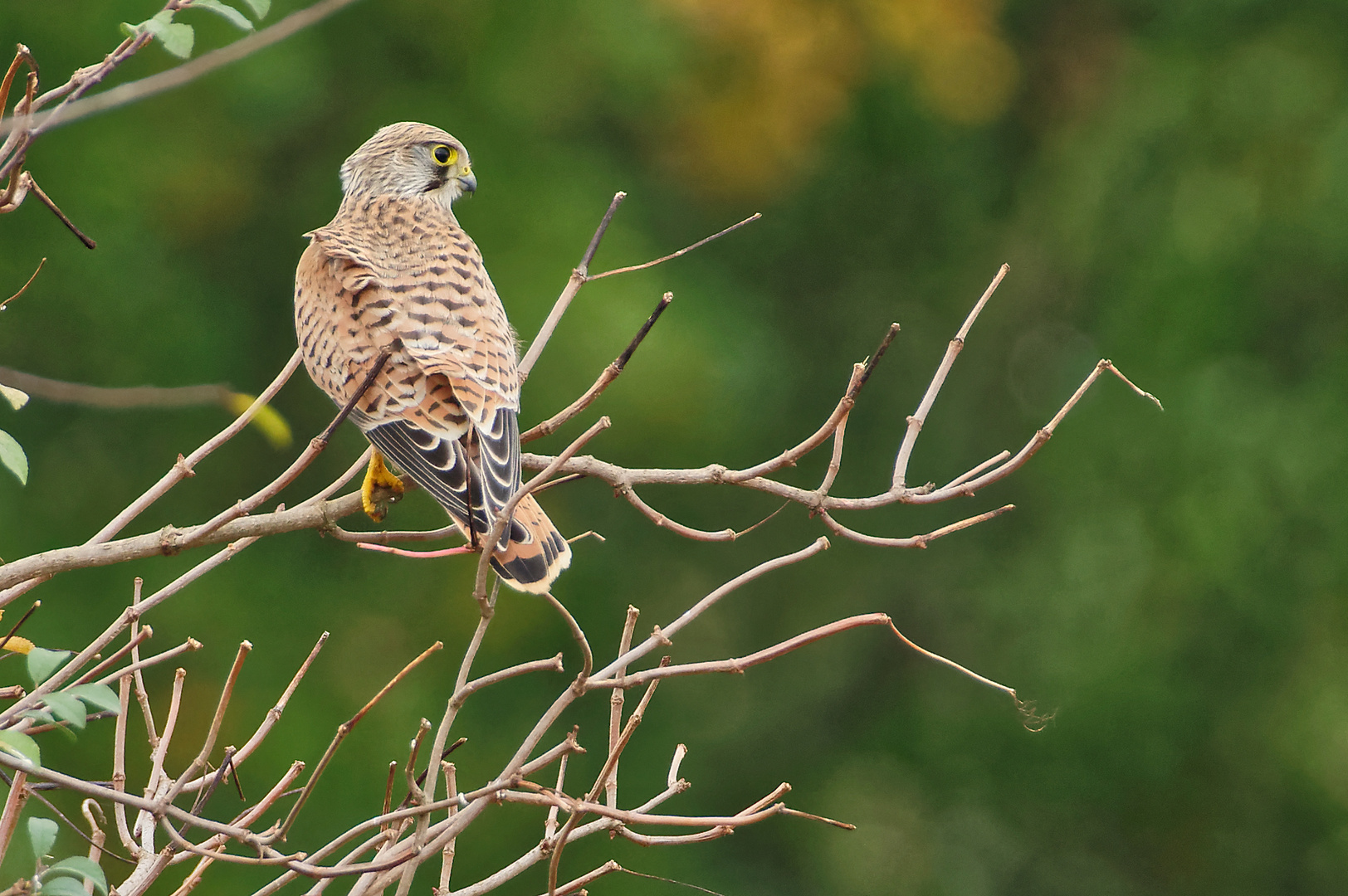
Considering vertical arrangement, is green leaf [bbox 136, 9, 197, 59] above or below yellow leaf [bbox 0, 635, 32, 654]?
above

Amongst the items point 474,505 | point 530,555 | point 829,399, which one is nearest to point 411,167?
point 474,505

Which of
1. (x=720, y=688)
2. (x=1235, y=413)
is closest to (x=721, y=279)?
(x=720, y=688)

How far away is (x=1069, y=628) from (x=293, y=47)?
14.8ft

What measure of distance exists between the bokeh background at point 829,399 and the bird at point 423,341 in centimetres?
217

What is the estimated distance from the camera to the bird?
7.48 feet

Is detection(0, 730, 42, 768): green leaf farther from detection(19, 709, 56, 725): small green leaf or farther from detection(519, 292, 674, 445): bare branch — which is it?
detection(519, 292, 674, 445): bare branch

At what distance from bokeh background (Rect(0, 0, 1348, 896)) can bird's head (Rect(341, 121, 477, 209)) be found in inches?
82.6

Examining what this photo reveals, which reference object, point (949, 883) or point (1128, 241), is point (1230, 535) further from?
point (949, 883)

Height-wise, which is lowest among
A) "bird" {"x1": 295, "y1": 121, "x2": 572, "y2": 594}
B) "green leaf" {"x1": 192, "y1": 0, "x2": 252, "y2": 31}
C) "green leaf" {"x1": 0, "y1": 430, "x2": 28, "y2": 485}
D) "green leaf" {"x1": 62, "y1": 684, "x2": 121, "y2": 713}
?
"bird" {"x1": 295, "y1": 121, "x2": 572, "y2": 594}

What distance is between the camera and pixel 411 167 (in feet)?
11.6

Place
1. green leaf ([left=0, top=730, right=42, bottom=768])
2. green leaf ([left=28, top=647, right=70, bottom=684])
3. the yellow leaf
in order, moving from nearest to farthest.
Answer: green leaf ([left=0, top=730, right=42, bottom=768])
green leaf ([left=28, top=647, right=70, bottom=684])
the yellow leaf

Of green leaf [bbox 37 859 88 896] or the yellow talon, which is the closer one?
green leaf [bbox 37 859 88 896]

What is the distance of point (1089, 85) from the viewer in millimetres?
8719

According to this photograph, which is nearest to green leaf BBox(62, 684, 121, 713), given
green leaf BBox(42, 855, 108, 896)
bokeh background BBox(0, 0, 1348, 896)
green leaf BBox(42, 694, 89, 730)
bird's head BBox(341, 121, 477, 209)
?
green leaf BBox(42, 694, 89, 730)
